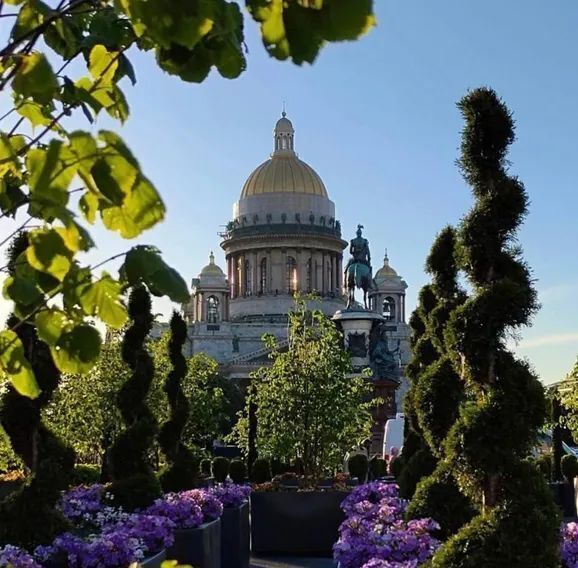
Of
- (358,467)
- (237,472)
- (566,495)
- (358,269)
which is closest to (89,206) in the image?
(358,467)

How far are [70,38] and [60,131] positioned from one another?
37 cm

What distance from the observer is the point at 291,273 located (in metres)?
91.7

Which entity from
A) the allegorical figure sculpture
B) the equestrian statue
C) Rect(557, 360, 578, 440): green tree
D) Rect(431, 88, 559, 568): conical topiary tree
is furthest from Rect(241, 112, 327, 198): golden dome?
Rect(431, 88, 559, 568): conical topiary tree

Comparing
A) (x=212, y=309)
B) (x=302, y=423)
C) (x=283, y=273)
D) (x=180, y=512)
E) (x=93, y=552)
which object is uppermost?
(x=283, y=273)

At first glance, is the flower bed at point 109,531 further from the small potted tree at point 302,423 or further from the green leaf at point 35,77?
the green leaf at point 35,77

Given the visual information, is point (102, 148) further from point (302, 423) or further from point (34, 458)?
point (302, 423)

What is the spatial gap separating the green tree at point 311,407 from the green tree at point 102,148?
1728 cm

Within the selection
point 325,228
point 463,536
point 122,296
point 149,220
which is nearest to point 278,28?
point 149,220

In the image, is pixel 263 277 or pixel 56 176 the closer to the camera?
pixel 56 176

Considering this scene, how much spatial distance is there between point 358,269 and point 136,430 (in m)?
45.5

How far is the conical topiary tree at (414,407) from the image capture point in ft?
51.2

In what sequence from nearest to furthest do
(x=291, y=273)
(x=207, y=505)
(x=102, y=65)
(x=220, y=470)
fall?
(x=102, y=65)
(x=207, y=505)
(x=220, y=470)
(x=291, y=273)

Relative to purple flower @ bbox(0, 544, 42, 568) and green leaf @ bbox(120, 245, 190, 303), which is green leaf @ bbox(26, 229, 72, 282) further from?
purple flower @ bbox(0, 544, 42, 568)

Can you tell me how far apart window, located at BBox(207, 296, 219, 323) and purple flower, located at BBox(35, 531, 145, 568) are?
7974cm
